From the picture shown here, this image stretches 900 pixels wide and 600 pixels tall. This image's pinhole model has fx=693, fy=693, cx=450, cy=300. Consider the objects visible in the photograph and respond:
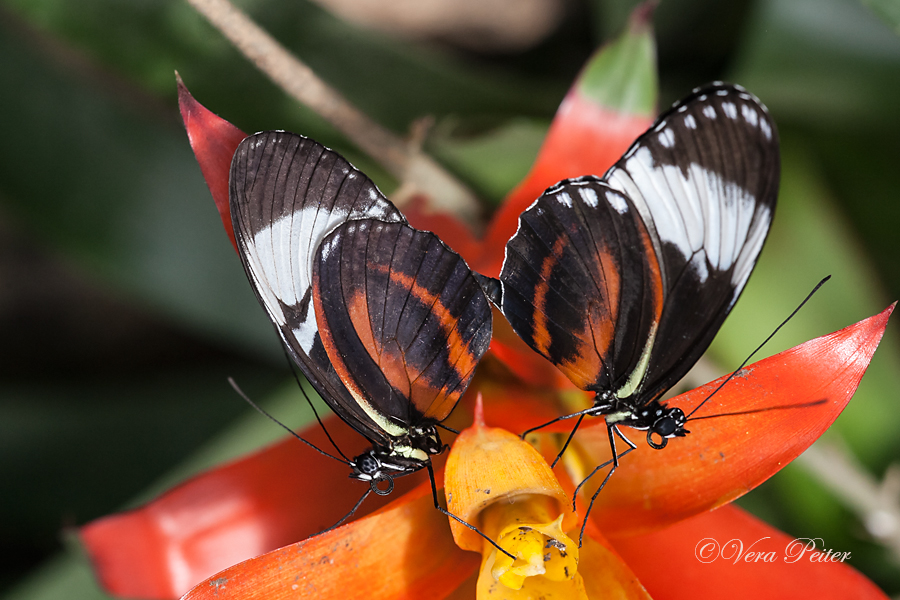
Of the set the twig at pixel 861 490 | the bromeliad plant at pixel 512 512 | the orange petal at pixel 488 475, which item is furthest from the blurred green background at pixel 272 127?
the orange petal at pixel 488 475

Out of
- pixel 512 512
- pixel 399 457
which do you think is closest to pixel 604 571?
pixel 512 512

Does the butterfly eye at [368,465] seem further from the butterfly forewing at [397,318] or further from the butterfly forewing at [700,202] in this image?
the butterfly forewing at [700,202]

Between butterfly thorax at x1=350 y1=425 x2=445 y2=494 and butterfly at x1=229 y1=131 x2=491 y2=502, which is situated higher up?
butterfly at x1=229 y1=131 x2=491 y2=502

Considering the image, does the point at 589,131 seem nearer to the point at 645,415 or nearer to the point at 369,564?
the point at 645,415

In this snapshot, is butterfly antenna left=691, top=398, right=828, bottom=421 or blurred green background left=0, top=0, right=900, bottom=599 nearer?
butterfly antenna left=691, top=398, right=828, bottom=421

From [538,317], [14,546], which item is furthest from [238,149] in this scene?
[14,546]

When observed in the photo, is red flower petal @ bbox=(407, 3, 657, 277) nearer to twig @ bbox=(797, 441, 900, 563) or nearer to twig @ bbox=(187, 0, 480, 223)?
twig @ bbox=(187, 0, 480, 223)

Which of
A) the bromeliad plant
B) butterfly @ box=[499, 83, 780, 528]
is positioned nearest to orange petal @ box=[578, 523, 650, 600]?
the bromeliad plant
